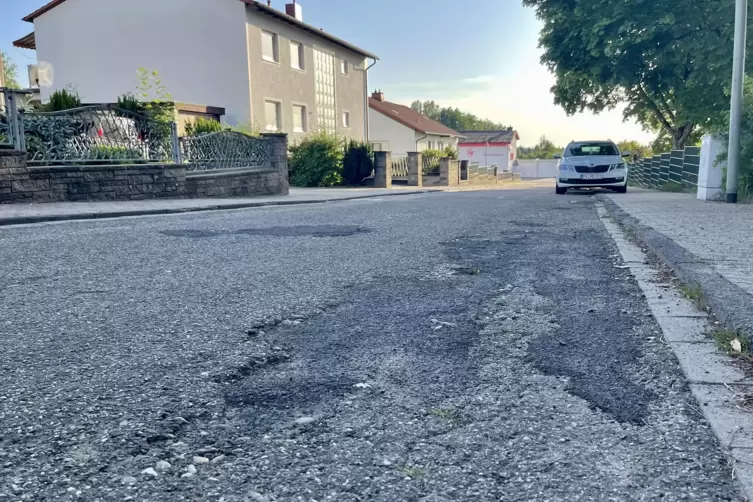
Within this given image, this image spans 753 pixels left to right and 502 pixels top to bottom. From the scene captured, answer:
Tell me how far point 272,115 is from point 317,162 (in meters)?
5.08

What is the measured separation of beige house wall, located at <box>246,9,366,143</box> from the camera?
26.1 metres

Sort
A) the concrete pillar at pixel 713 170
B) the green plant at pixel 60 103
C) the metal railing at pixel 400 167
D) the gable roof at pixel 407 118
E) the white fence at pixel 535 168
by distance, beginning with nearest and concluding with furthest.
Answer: the concrete pillar at pixel 713 170, the green plant at pixel 60 103, the metal railing at pixel 400 167, the gable roof at pixel 407 118, the white fence at pixel 535 168

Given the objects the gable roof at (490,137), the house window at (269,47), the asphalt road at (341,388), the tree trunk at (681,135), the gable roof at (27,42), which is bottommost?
the asphalt road at (341,388)

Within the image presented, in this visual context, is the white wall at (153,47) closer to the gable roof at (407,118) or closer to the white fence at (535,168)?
the gable roof at (407,118)

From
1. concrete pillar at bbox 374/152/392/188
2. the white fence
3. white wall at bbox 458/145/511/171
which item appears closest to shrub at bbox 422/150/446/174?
concrete pillar at bbox 374/152/392/188

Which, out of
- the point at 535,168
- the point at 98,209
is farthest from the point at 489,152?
the point at 98,209

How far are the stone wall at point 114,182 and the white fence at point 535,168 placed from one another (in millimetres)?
61305

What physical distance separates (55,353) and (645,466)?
108 inches

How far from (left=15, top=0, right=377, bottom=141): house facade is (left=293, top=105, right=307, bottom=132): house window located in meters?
0.46

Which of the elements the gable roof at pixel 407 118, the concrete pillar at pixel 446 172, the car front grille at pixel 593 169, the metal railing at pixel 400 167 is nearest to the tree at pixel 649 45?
the car front grille at pixel 593 169

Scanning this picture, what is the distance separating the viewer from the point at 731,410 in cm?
241

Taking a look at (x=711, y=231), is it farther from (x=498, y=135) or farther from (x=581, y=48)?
(x=498, y=135)

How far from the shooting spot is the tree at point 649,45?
17188 mm

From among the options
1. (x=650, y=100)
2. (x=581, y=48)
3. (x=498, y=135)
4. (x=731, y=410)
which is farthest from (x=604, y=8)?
(x=498, y=135)
